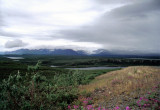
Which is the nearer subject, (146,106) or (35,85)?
(146,106)

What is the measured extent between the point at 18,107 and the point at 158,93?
8.33m

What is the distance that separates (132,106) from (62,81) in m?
8.95

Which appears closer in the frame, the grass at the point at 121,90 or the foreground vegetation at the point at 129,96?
the foreground vegetation at the point at 129,96

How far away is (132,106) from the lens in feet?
20.3

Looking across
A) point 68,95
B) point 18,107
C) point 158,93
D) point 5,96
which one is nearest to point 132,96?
point 158,93

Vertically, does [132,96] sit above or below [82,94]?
above

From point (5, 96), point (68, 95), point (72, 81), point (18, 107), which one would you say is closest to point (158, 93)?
point (68, 95)

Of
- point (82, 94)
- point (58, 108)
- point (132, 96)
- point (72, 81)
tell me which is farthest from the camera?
point (72, 81)

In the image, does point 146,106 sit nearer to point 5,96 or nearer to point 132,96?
point 132,96

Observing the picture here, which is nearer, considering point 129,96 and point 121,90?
point 129,96

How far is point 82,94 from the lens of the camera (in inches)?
398

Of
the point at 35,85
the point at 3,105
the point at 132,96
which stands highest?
the point at 35,85

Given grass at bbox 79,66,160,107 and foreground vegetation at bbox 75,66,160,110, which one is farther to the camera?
grass at bbox 79,66,160,107

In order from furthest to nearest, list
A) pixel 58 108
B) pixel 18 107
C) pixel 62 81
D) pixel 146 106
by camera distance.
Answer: pixel 62 81 → pixel 58 108 → pixel 18 107 → pixel 146 106
